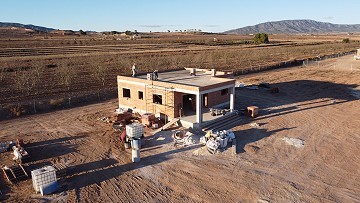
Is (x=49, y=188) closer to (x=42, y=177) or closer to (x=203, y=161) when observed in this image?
(x=42, y=177)

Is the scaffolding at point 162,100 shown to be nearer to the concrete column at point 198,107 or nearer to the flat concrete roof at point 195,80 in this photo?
the flat concrete roof at point 195,80

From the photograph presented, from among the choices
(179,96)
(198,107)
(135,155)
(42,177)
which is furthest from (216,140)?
(42,177)

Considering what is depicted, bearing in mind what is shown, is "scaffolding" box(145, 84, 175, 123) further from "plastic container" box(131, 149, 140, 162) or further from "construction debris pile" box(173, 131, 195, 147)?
"plastic container" box(131, 149, 140, 162)

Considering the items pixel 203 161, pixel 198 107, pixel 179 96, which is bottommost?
pixel 203 161

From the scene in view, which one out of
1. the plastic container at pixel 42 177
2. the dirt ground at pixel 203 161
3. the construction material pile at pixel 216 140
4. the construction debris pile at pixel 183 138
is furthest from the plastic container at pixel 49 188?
the construction material pile at pixel 216 140

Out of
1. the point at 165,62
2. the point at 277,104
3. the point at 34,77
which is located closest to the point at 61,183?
the point at 277,104

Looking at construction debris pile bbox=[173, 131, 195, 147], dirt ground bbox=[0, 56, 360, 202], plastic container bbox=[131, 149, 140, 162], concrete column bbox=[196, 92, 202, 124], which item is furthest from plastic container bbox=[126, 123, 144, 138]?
concrete column bbox=[196, 92, 202, 124]
